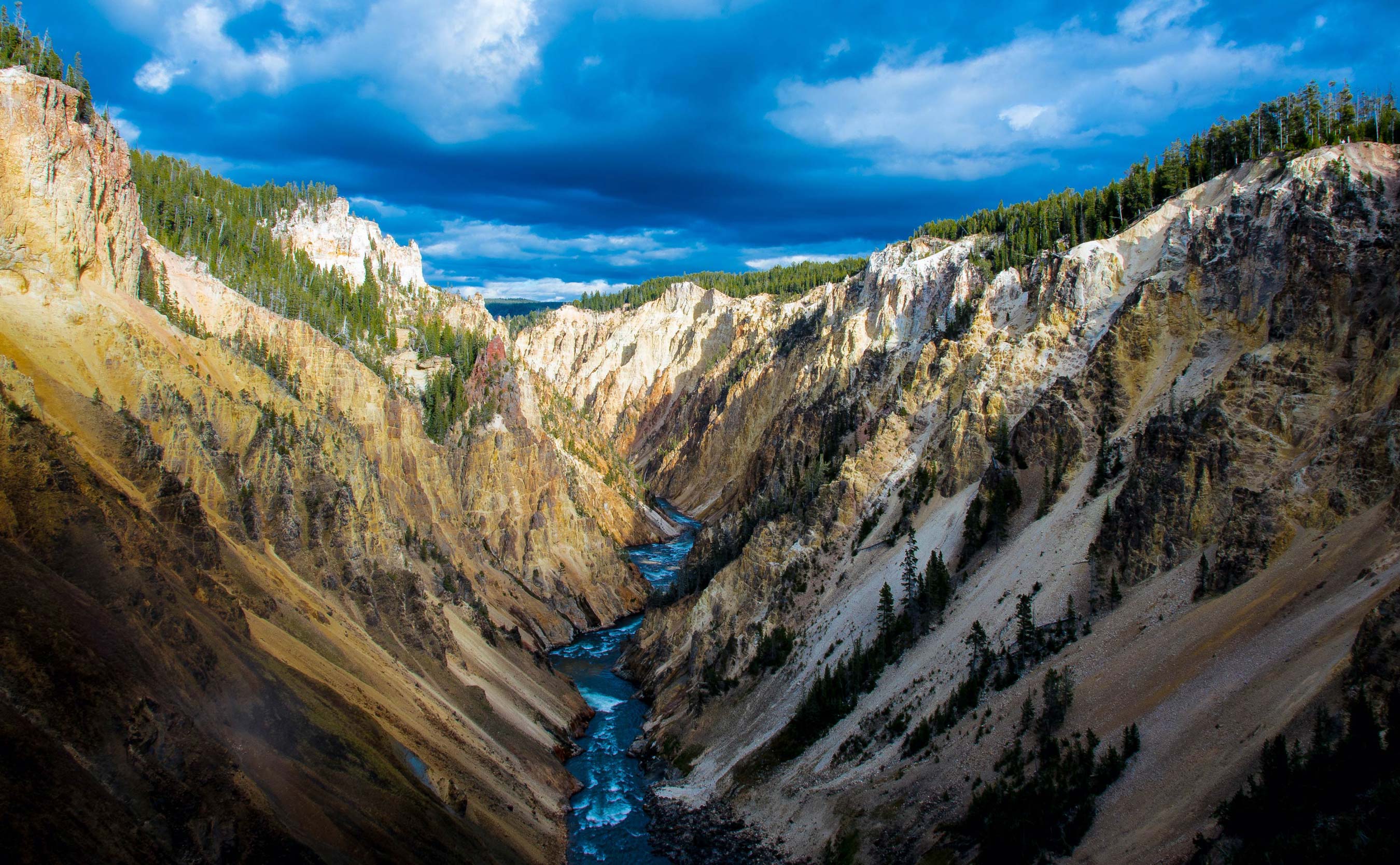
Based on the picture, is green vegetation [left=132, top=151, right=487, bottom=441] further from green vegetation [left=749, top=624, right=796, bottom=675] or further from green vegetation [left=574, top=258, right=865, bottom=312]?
green vegetation [left=574, top=258, right=865, bottom=312]

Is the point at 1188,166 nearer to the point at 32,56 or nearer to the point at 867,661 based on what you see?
the point at 867,661

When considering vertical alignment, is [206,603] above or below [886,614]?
above

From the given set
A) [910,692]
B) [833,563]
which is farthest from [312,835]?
[833,563]

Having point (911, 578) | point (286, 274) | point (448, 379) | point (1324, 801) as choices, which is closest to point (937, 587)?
point (911, 578)

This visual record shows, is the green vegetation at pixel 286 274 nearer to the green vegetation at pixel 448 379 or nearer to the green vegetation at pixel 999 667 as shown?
the green vegetation at pixel 448 379

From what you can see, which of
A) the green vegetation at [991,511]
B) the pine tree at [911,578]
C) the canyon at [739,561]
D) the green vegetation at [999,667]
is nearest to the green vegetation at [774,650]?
the canyon at [739,561]

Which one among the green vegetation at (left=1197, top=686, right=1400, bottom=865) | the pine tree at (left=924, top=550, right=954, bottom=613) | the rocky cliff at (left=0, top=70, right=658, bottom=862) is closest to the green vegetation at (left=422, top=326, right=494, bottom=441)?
the rocky cliff at (left=0, top=70, right=658, bottom=862)
